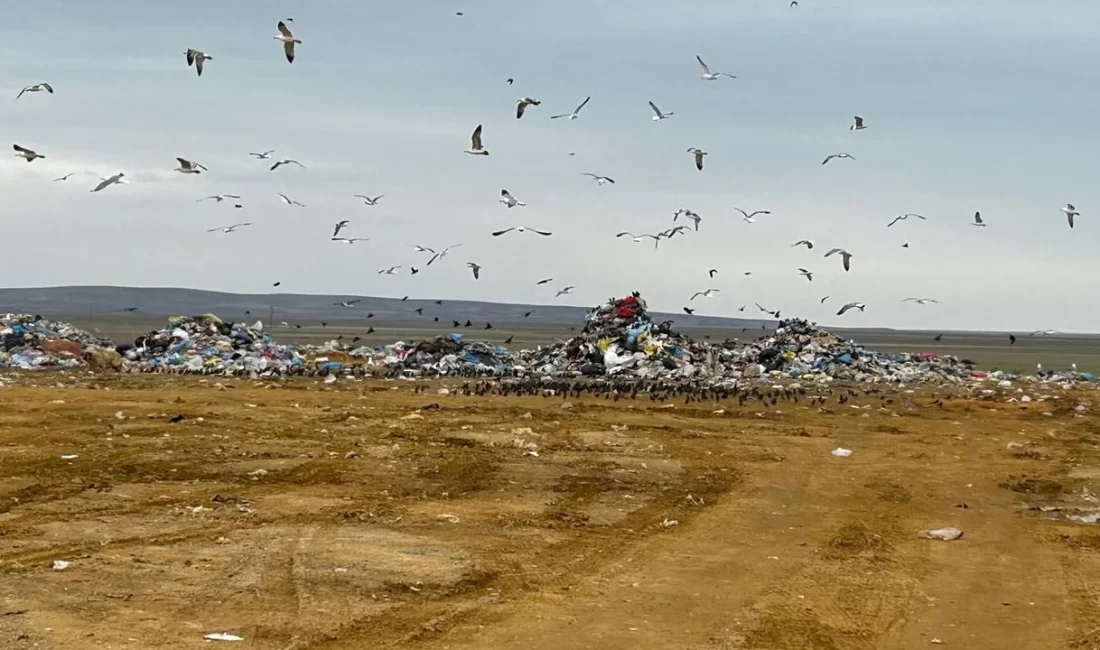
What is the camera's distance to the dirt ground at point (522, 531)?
22.9 feet

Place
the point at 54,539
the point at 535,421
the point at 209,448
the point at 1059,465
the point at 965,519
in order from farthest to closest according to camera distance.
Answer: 1. the point at 535,421
2. the point at 1059,465
3. the point at 209,448
4. the point at 965,519
5. the point at 54,539

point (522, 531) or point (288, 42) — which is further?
point (288, 42)

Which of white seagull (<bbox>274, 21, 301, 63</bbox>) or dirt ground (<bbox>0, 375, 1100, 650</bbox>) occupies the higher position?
white seagull (<bbox>274, 21, 301, 63</bbox>)

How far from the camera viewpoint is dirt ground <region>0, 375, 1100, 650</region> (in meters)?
6.98

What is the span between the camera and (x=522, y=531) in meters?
9.66

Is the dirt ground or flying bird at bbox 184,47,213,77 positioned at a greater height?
flying bird at bbox 184,47,213,77

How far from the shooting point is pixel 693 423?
57.6ft

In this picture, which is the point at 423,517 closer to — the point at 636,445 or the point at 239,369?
the point at 636,445

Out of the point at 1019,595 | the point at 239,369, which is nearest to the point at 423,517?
the point at 1019,595

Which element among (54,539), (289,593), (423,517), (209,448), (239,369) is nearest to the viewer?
(289,593)

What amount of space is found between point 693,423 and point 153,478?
844 centimetres

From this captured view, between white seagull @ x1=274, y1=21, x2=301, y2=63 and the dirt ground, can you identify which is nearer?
the dirt ground

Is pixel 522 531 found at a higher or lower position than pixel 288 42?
lower

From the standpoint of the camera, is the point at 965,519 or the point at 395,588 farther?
the point at 965,519
